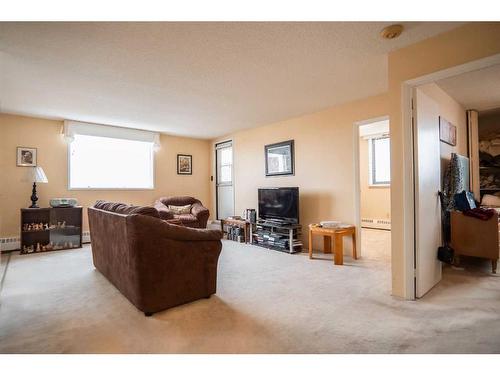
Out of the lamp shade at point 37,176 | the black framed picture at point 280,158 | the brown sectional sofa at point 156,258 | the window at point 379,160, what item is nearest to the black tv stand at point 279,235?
the black framed picture at point 280,158

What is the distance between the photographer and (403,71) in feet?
7.51

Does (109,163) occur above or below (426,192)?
above

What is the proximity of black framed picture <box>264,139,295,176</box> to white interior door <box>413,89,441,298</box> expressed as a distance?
89.7 inches

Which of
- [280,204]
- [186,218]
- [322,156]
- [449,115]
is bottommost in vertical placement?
[186,218]

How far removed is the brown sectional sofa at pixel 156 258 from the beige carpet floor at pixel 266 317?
0.12 metres

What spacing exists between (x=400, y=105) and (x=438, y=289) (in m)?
1.80

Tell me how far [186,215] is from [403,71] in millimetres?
4167

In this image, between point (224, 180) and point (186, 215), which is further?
point (224, 180)

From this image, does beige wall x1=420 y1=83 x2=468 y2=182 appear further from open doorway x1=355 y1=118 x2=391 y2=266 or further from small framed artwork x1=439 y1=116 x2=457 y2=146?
open doorway x1=355 y1=118 x2=391 y2=266

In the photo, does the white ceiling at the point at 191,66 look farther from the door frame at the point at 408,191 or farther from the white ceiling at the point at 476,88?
the white ceiling at the point at 476,88

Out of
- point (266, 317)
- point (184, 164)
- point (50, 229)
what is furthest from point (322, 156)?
point (50, 229)

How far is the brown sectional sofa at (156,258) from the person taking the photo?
6.44ft

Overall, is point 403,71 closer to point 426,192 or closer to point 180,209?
point 426,192
